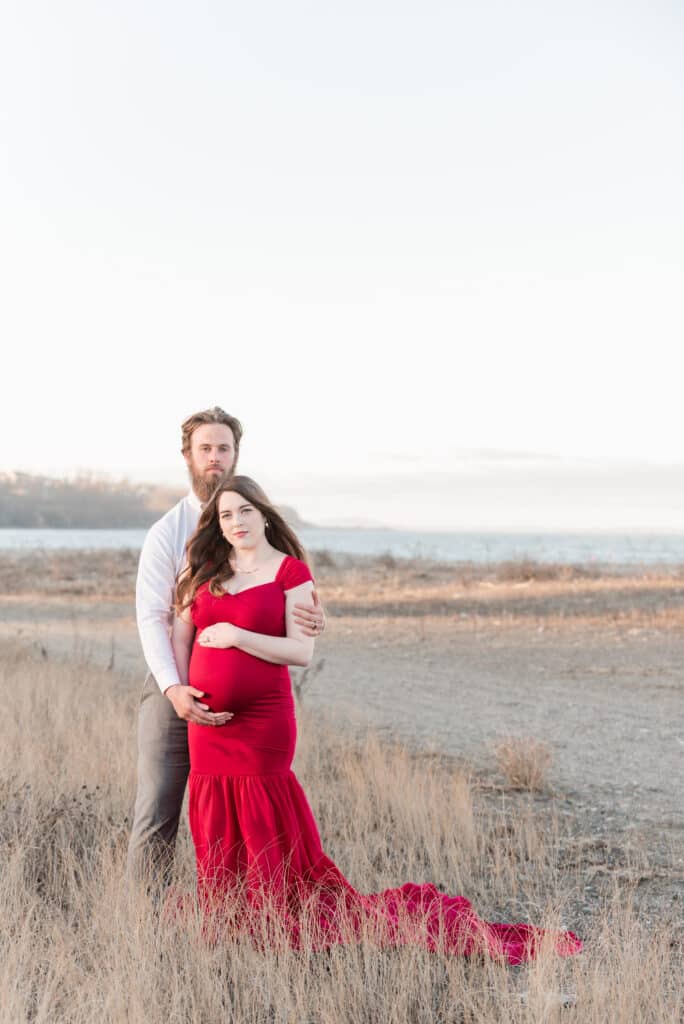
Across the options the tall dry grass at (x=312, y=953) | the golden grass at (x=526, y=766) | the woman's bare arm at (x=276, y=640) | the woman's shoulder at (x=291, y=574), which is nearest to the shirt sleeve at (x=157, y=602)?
the woman's bare arm at (x=276, y=640)

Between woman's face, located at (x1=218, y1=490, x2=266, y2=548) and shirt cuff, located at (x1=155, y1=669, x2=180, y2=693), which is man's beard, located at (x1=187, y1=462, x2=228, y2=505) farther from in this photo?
shirt cuff, located at (x1=155, y1=669, x2=180, y2=693)

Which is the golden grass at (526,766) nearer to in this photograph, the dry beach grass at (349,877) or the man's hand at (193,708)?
the dry beach grass at (349,877)

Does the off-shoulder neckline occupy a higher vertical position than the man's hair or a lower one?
lower

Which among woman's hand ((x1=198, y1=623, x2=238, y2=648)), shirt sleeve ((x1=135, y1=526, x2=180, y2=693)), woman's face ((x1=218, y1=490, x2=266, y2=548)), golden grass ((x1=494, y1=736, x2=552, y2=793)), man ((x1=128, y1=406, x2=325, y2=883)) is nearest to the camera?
woman's hand ((x1=198, y1=623, x2=238, y2=648))

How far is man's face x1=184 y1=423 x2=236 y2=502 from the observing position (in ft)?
13.7

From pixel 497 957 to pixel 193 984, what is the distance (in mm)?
1093

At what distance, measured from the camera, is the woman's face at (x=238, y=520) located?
3918 millimetres

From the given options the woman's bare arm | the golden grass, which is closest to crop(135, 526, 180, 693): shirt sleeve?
the woman's bare arm

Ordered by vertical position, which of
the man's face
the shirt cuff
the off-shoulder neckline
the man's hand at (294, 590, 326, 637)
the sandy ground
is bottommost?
the sandy ground

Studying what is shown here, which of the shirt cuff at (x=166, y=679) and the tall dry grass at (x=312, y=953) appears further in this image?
the shirt cuff at (x=166, y=679)

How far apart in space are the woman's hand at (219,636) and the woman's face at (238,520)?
1.08 feet

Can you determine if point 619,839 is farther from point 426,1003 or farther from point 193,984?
point 193,984

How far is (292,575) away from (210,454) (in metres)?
0.65

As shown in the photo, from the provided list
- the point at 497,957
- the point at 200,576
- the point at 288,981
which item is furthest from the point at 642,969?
the point at 200,576
